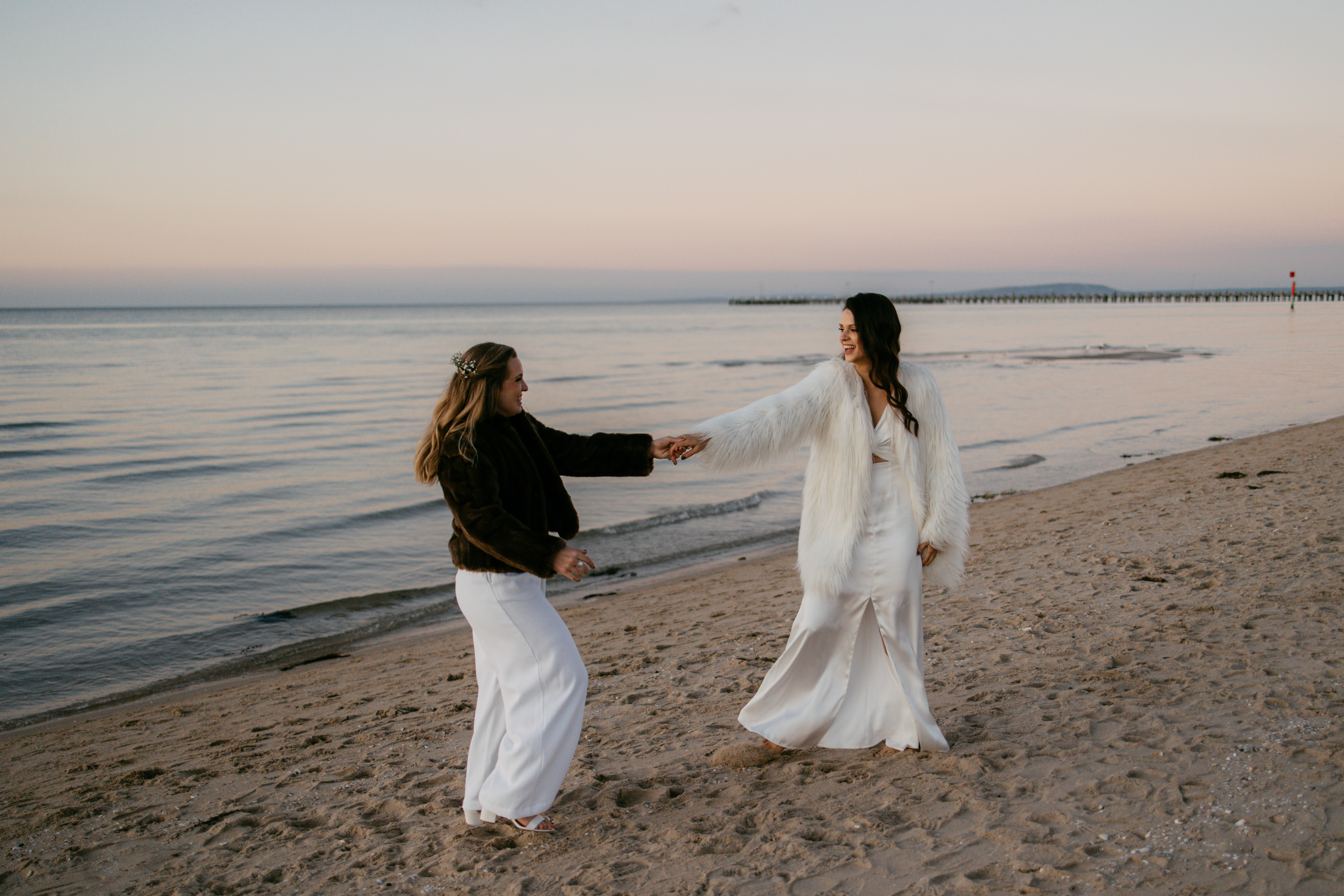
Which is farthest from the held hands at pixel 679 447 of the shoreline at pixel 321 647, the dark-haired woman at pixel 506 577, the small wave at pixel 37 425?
the small wave at pixel 37 425

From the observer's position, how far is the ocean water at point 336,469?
8.87 metres

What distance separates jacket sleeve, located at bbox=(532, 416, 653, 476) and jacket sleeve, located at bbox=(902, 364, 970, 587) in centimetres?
124

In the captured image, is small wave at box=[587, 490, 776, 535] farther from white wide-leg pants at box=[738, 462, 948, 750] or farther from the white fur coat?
the white fur coat

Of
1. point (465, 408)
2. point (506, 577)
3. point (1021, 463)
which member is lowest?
point (1021, 463)

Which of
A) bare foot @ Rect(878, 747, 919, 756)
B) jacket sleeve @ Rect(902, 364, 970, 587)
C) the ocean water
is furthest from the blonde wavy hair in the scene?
the ocean water

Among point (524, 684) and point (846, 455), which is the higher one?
point (846, 455)

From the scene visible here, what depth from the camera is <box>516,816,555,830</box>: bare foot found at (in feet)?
11.9

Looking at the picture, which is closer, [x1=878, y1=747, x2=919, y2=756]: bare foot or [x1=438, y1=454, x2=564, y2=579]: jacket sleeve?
[x1=438, y1=454, x2=564, y2=579]: jacket sleeve

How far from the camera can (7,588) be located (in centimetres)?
973

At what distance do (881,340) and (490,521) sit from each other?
1846 mm

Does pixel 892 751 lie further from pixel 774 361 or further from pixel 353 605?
pixel 774 361

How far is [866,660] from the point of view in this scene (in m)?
4.14

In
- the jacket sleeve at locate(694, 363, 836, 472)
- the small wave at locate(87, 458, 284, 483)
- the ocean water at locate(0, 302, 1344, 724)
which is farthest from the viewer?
the small wave at locate(87, 458, 284, 483)

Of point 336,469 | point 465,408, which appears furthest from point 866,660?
point 336,469
